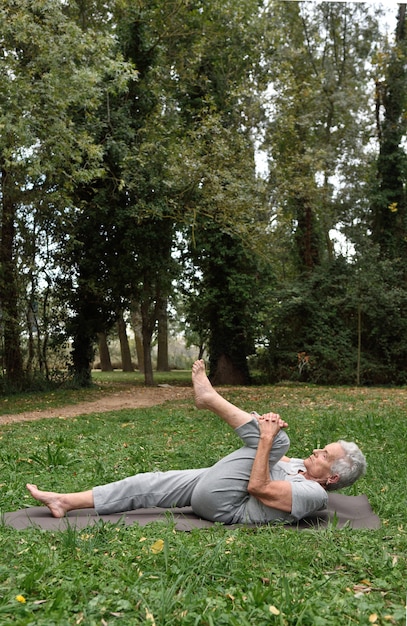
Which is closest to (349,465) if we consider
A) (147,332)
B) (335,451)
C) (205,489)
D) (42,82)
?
(335,451)

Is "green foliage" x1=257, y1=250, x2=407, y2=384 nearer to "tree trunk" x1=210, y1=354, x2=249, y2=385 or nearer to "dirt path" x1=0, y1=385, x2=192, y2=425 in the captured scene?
"tree trunk" x1=210, y1=354, x2=249, y2=385

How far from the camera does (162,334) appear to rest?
2256cm

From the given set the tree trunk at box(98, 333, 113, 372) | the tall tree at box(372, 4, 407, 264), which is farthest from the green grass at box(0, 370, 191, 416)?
the tall tree at box(372, 4, 407, 264)

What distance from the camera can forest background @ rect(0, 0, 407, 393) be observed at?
14469mm

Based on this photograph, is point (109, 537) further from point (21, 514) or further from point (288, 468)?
point (288, 468)

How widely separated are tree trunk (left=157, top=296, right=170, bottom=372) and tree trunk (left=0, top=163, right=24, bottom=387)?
171 inches

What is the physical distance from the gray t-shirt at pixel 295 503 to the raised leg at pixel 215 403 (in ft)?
1.39

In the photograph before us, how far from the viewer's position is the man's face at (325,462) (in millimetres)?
3676

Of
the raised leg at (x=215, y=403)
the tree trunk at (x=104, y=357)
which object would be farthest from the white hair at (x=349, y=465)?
the tree trunk at (x=104, y=357)

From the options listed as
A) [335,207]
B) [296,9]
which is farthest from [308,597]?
[296,9]

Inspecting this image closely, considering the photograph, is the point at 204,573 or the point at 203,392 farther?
the point at 203,392

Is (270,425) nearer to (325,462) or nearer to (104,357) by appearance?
(325,462)

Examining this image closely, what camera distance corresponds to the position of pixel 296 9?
20.3 m

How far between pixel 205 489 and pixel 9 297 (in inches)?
465
